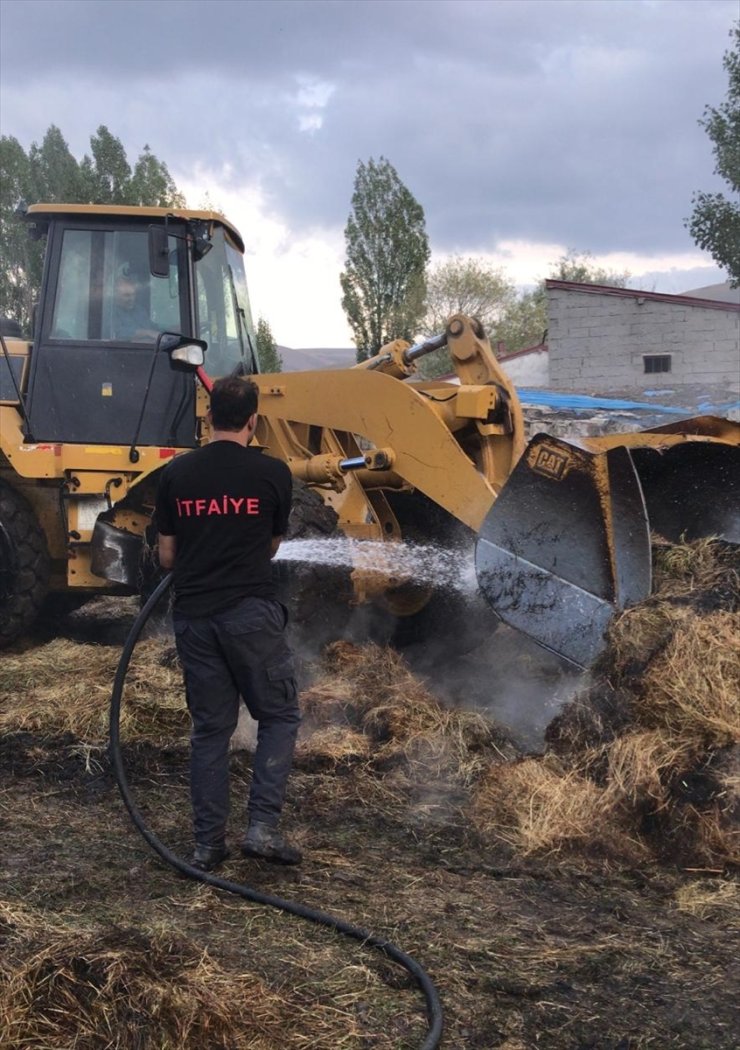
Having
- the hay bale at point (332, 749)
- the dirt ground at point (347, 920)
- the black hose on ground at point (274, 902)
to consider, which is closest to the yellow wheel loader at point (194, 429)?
the hay bale at point (332, 749)

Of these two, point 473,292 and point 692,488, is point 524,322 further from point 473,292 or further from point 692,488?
point 692,488

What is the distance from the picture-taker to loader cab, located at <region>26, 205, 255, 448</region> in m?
7.38

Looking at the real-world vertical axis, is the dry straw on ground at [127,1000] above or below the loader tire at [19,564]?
below

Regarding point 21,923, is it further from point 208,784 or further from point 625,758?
point 625,758

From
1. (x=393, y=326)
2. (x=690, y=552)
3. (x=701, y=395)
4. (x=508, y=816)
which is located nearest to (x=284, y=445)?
(x=690, y=552)

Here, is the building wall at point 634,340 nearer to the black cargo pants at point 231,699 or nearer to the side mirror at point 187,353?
the side mirror at point 187,353

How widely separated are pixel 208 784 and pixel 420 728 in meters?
1.56

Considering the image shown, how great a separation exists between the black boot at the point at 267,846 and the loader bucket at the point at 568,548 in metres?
1.87

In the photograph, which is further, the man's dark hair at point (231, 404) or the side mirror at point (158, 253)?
the side mirror at point (158, 253)

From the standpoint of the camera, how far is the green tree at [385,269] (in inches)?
1485

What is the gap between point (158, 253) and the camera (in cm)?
664

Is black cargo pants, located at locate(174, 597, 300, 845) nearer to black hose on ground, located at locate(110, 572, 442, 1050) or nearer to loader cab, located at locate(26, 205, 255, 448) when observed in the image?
black hose on ground, located at locate(110, 572, 442, 1050)

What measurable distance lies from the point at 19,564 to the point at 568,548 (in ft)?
12.6

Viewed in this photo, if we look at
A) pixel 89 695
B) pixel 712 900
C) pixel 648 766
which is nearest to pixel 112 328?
pixel 89 695
